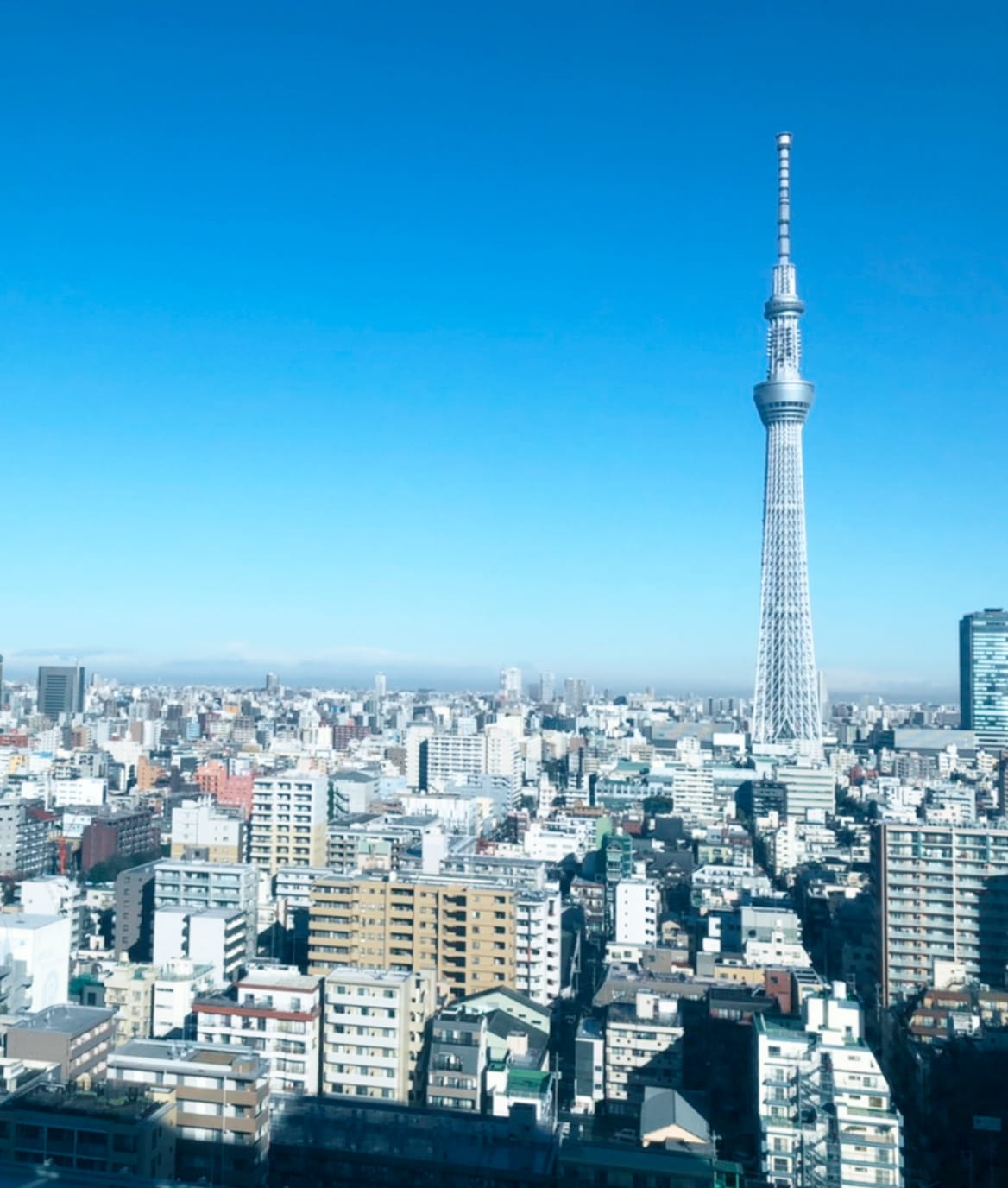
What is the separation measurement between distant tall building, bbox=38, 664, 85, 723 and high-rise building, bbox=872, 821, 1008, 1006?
91.9ft

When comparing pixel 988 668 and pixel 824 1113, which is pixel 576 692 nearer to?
pixel 988 668

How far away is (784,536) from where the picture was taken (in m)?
21.2

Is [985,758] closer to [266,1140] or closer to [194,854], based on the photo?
[194,854]

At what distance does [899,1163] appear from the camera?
4.98 metres

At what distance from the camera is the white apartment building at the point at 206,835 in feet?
36.0

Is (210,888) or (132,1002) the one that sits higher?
(210,888)

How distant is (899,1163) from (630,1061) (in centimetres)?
171

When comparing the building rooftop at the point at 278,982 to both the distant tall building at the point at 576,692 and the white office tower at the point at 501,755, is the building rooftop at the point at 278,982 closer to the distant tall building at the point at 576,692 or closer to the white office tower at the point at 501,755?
the white office tower at the point at 501,755

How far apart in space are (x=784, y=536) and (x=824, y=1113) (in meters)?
16.9

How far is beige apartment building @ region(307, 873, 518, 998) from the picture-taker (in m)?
7.45

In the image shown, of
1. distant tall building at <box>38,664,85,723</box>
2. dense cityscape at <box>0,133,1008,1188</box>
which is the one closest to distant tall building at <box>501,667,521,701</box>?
distant tall building at <box>38,664,85,723</box>

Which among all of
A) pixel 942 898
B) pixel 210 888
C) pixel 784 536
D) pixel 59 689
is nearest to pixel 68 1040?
pixel 210 888

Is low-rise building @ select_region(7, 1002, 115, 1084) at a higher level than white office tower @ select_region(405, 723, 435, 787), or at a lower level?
lower

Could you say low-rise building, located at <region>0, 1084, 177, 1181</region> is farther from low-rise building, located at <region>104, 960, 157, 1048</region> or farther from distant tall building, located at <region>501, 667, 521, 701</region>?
distant tall building, located at <region>501, 667, 521, 701</region>
